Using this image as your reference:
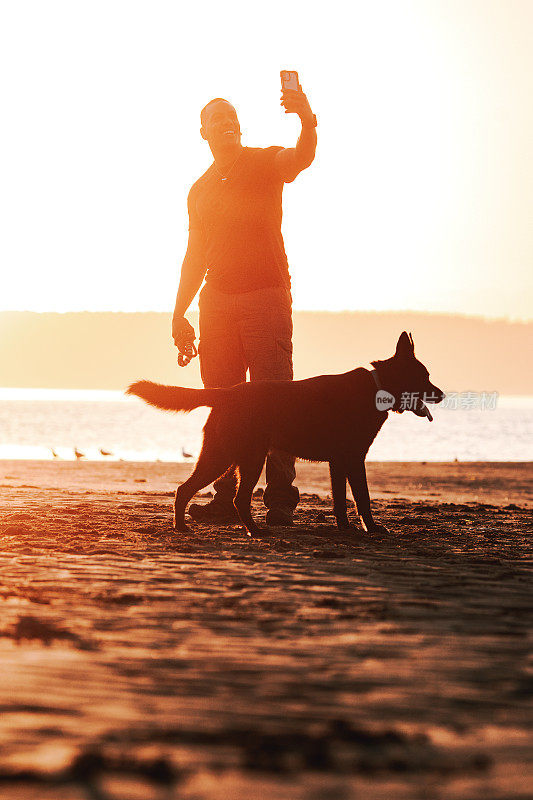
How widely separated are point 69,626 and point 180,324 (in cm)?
422

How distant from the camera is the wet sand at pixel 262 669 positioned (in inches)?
81.5

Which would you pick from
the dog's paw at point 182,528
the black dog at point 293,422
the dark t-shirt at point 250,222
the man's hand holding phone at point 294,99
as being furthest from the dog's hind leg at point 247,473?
the man's hand holding phone at point 294,99

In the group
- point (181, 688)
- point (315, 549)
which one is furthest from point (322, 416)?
point (181, 688)

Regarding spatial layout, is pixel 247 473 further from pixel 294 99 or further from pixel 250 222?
pixel 294 99

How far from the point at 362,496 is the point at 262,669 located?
360 cm

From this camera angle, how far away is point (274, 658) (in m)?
2.98

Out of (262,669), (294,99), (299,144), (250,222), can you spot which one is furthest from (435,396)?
(262,669)

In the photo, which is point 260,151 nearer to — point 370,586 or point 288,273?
point 288,273

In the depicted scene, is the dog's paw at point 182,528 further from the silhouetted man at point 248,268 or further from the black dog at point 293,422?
the silhouetted man at point 248,268

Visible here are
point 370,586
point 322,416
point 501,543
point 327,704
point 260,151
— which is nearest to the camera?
point 327,704

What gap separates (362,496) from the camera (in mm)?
6395

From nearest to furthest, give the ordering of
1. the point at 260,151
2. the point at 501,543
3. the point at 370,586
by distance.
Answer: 1. the point at 370,586
2. the point at 501,543
3. the point at 260,151

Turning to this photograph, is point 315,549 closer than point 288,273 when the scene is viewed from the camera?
Yes

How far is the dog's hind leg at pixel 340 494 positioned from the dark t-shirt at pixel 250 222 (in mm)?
1407
